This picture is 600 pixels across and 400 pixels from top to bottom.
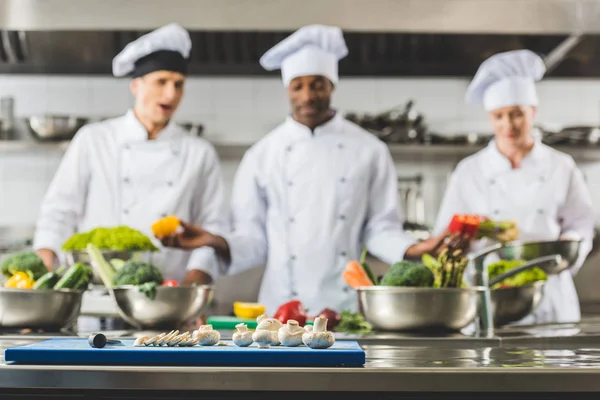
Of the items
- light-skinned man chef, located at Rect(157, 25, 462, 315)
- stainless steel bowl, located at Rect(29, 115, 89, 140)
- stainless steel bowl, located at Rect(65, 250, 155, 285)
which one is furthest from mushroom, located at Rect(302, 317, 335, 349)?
stainless steel bowl, located at Rect(29, 115, 89, 140)

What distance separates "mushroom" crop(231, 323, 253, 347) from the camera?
1.40 metres

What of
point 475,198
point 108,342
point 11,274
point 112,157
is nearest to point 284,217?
point 112,157

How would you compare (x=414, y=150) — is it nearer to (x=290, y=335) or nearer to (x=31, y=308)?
(x=31, y=308)

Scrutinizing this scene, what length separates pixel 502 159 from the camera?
448 centimetres

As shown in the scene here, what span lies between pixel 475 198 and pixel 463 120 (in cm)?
89

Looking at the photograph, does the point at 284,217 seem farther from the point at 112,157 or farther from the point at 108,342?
the point at 108,342

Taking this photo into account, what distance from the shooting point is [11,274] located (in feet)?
7.23

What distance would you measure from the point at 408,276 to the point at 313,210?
1.86 metres

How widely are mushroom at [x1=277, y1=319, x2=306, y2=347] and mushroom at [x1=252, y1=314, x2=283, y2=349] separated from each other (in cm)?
1

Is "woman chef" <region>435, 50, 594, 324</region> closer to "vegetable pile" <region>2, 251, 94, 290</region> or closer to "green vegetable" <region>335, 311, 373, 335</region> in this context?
"green vegetable" <region>335, 311, 373, 335</region>

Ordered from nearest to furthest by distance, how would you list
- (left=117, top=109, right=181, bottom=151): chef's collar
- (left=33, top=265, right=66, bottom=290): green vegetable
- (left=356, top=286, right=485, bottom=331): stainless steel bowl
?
(left=356, top=286, right=485, bottom=331): stainless steel bowl
(left=33, top=265, right=66, bottom=290): green vegetable
(left=117, top=109, right=181, bottom=151): chef's collar

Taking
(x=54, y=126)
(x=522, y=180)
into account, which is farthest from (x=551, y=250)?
(x=54, y=126)

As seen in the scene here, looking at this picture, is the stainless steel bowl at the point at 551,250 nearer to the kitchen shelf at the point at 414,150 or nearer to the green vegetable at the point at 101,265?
the green vegetable at the point at 101,265

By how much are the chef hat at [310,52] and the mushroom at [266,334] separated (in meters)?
2.41
